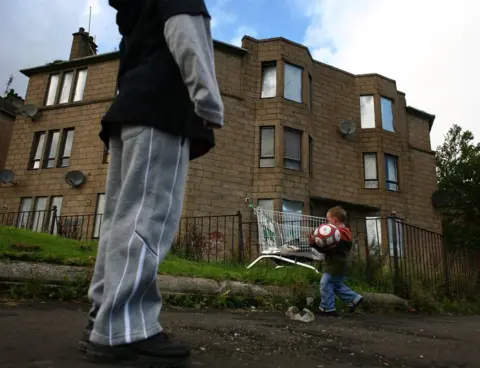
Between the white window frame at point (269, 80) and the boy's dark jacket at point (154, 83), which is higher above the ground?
the white window frame at point (269, 80)

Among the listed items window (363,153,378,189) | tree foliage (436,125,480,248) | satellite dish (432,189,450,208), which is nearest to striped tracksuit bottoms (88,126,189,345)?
window (363,153,378,189)

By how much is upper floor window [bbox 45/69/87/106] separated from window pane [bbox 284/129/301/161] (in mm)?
9132

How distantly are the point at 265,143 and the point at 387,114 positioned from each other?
699 centimetres

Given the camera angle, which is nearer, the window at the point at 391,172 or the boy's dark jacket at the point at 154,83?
the boy's dark jacket at the point at 154,83

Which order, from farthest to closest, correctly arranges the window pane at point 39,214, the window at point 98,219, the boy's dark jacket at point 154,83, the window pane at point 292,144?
the window pane at point 292,144 < the window pane at point 39,214 < the window at point 98,219 < the boy's dark jacket at point 154,83

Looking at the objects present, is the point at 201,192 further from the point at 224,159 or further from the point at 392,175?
the point at 392,175

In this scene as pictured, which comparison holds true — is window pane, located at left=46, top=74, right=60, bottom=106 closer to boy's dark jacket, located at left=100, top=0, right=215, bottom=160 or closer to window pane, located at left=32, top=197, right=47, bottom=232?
window pane, located at left=32, top=197, right=47, bottom=232

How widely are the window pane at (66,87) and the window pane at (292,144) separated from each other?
32.2 feet

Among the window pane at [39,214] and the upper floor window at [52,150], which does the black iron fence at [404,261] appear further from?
the upper floor window at [52,150]

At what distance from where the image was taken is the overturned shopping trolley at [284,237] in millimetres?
7492

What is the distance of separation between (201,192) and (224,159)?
1.70m

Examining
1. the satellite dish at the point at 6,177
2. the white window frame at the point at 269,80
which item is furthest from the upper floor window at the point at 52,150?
the white window frame at the point at 269,80

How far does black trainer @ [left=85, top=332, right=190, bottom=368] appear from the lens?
5.80ft

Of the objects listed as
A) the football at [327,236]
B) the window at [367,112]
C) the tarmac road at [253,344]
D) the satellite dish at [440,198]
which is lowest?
the tarmac road at [253,344]
